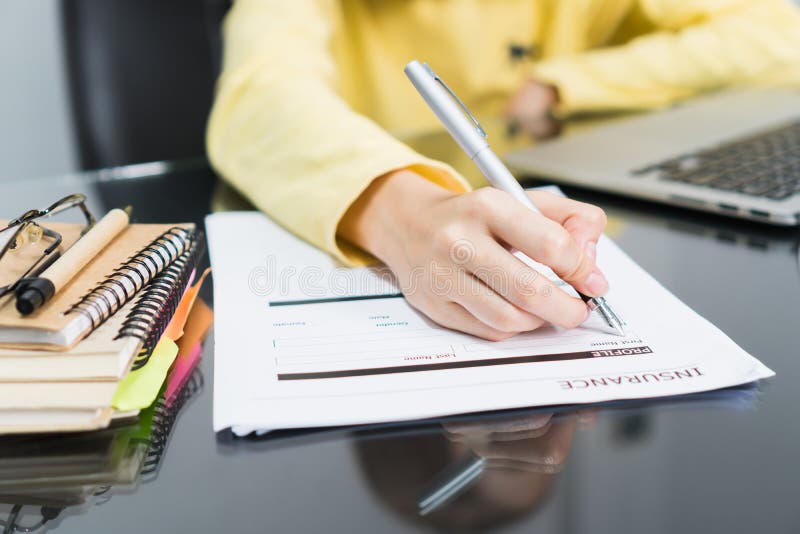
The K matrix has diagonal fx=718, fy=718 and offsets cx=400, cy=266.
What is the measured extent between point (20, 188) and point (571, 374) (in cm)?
63

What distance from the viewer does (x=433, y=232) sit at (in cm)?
43

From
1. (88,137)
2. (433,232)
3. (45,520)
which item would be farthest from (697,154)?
(88,137)

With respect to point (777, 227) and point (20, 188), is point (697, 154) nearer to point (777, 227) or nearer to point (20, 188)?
point (777, 227)

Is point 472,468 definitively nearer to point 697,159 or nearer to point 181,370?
point 181,370

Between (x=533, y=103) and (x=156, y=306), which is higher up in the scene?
(x=156, y=306)

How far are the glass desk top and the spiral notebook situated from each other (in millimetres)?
62

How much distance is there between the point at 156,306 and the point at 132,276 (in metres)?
0.02

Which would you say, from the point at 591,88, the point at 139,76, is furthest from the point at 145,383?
the point at 591,88

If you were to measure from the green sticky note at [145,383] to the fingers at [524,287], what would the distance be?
17 centimetres

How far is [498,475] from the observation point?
0.30 m

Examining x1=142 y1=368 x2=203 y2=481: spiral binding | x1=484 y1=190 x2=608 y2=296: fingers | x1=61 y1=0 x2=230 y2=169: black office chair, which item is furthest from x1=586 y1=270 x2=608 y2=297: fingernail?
x1=61 y1=0 x2=230 y2=169: black office chair

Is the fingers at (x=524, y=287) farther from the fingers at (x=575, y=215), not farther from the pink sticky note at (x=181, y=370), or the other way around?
the pink sticky note at (x=181, y=370)

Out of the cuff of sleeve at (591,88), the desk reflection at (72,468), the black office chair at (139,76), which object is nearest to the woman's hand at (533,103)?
the cuff of sleeve at (591,88)

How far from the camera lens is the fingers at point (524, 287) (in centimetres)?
38
